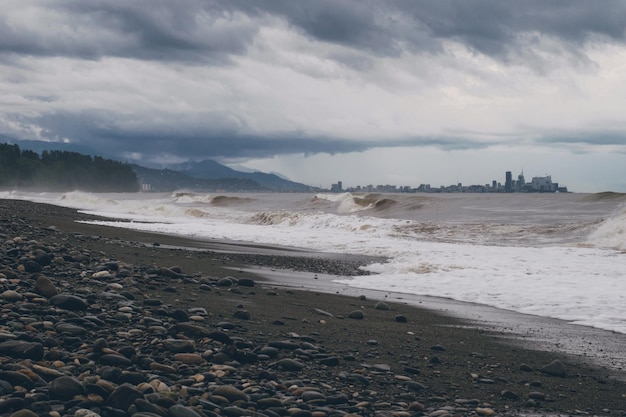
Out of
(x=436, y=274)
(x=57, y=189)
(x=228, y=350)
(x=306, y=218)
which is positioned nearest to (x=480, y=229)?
(x=306, y=218)

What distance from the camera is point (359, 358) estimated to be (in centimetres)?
545

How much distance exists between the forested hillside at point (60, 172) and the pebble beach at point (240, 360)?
6078 inches

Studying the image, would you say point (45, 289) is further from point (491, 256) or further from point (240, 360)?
point (491, 256)

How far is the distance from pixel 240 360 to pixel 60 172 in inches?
6662

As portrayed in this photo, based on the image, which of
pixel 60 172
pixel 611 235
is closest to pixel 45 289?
pixel 611 235

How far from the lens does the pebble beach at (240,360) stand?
381 cm

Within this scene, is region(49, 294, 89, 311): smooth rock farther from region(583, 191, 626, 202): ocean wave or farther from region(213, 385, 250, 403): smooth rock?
region(583, 191, 626, 202): ocean wave

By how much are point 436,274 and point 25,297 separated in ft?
29.5

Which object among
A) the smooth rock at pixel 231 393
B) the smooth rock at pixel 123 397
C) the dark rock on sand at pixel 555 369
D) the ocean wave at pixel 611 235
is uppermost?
the ocean wave at pixel 611 235

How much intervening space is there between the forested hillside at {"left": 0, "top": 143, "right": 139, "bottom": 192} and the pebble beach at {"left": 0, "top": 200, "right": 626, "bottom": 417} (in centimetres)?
15437

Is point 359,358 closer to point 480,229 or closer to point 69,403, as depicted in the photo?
point 69,403

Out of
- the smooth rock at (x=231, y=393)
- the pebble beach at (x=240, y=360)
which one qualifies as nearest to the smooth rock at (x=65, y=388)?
the pebble beach at (x=240, y=360)

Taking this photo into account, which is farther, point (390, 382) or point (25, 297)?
point (25, 297)

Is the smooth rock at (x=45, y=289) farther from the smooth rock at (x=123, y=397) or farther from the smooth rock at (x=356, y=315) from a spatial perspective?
the smooth rock at (x=356, y=315)
